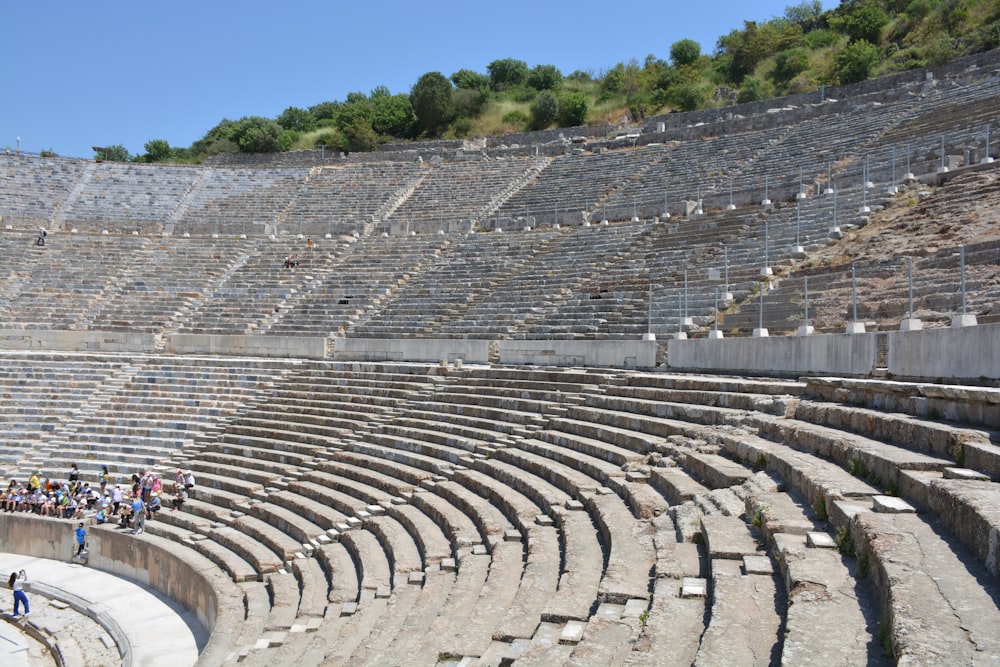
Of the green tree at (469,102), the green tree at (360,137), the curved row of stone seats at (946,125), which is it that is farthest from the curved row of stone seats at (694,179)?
the green tree at (469,102)

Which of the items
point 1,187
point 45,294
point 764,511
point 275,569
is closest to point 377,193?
point 45,294

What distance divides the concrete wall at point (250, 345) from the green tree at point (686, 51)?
35896 mm

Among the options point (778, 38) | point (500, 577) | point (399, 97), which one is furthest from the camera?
point (399, 97)

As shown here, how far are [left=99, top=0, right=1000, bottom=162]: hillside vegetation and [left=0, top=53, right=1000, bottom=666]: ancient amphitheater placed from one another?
915cm

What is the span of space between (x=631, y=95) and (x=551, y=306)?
30.0 m

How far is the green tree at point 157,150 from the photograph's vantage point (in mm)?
51156

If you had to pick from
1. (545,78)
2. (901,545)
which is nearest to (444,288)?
(901,545)

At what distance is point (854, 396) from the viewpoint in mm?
8930

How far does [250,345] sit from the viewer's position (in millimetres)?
22812

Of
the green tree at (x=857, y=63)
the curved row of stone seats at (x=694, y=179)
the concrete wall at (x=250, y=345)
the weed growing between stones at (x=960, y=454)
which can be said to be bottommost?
the weed growing between stones at (x=960, y=454)

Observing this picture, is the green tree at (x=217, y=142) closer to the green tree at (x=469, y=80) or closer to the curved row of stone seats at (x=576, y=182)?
the green tree at (x=469, y=80)

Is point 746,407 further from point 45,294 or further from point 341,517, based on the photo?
point 45,294

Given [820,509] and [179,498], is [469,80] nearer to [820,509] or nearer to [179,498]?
[179,498]

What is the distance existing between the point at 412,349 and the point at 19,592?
9663 millimetres
